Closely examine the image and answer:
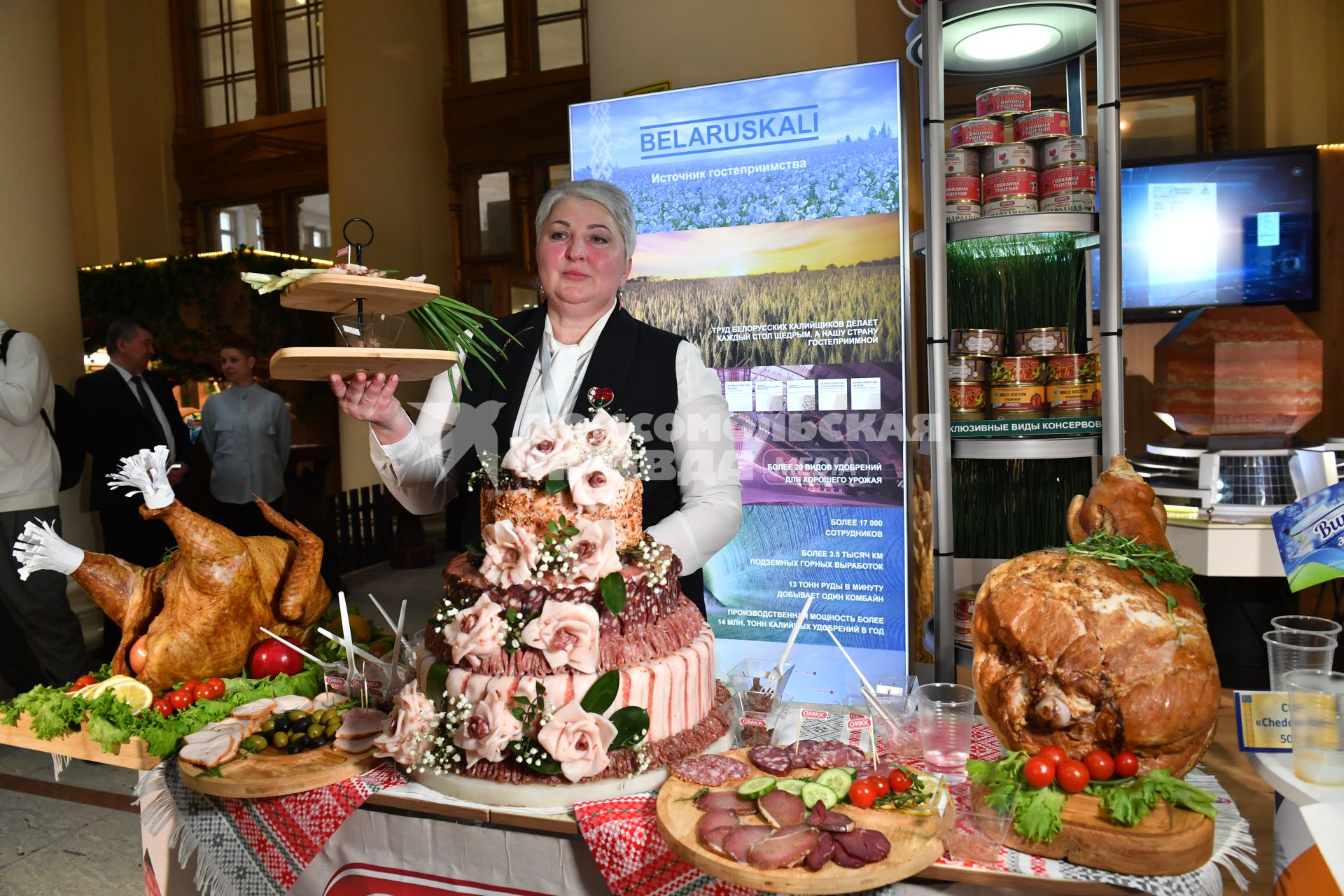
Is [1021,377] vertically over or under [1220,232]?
under

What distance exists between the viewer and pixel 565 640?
146cm

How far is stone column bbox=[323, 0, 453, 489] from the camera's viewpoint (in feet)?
26.1

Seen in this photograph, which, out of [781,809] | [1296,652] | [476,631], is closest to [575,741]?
[476,631]

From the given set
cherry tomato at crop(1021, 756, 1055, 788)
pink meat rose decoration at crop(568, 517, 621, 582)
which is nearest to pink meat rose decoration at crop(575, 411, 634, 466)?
pink meat rose decoration at crop(568, 517, 621, 582)

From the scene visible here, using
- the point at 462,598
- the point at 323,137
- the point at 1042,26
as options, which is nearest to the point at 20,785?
the point at 462,598

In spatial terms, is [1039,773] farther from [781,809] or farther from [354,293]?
[354,293]

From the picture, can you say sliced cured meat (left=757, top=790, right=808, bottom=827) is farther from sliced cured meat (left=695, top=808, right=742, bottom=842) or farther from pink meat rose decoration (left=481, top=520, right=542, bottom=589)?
pink meat rose decoration (left=481, top=520, right=542, bottom=589)

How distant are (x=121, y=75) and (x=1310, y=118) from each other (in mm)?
10467

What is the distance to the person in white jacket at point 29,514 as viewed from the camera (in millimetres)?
3896

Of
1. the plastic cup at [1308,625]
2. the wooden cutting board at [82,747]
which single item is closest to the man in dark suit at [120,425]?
the wooden cutting board at [82,747]

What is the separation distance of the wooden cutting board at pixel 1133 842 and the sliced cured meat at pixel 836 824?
0.25 metres

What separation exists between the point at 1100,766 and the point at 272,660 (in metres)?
1.73

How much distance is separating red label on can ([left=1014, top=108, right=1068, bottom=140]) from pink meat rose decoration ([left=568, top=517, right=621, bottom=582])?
1923 millimetres

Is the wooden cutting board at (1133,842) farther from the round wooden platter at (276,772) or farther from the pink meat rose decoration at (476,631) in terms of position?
the round wooden platter at (276,772)
